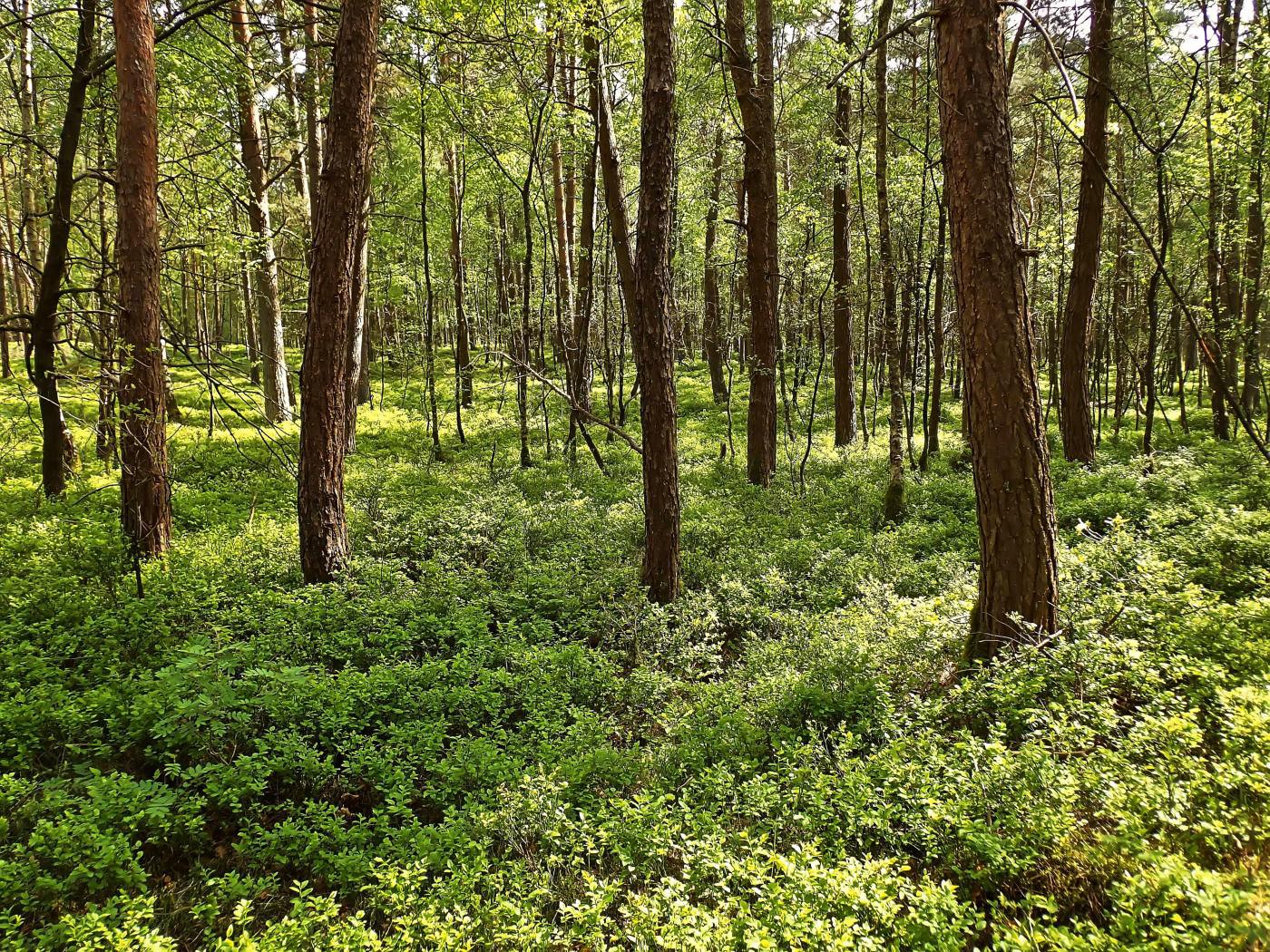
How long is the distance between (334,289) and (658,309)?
12.8 ft

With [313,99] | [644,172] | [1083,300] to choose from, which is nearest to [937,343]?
[1083,300]

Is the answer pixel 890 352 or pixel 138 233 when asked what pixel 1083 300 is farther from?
pixel 138 233

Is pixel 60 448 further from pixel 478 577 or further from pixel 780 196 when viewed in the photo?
pixel 780 196

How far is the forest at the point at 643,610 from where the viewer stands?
3066 mm

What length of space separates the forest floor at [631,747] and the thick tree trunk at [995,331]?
1.82 feet

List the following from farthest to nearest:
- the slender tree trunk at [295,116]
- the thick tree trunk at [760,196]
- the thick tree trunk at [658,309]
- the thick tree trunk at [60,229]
Result: the slender tree trunk at [295,116] → the thick tree trunk at [760,196] → the thick tree trunk at [60,229] → the thick tree trunk at [658,309]

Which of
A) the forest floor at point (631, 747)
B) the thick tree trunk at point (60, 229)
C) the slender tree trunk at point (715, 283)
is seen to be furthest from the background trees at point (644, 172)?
the forest floor at point (631, 747)

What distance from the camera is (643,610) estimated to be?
7.18m

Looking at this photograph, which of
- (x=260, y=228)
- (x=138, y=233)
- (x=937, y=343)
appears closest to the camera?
(x=138, y=233)

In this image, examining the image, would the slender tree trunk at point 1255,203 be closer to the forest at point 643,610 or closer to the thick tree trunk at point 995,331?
the forest at point 643,610


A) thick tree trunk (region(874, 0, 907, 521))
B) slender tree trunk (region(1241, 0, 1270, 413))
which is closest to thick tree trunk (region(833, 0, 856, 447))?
thick tree trunk (region(874, 0, 907, 521))

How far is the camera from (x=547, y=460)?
15.1 metres

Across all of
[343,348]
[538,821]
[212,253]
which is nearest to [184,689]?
[538,821]

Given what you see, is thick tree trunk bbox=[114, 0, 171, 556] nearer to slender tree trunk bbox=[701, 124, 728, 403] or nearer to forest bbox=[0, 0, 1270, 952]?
forest bbox=[0, 0, 1270, 952]
